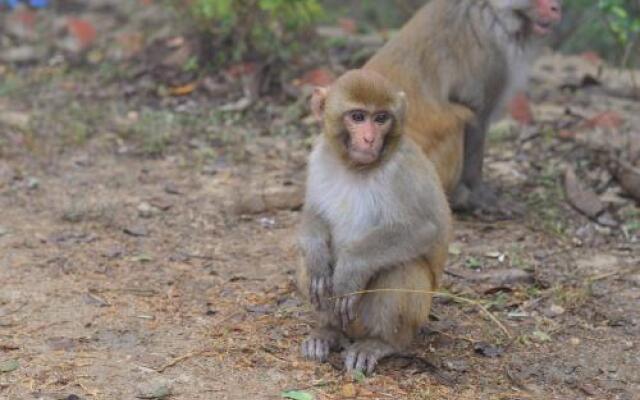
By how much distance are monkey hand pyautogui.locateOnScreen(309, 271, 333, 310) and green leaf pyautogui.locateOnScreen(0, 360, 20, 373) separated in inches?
55.8

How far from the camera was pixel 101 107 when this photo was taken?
30.8 ft

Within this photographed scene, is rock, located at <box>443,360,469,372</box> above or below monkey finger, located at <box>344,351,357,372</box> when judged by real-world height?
below

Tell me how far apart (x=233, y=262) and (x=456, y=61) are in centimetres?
200

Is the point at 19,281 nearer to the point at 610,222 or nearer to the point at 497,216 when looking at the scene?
the point at 497,216

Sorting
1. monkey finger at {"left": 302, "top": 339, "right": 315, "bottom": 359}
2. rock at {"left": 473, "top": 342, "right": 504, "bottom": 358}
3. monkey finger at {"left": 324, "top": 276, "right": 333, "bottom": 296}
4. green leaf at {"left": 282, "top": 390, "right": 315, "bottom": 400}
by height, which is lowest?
rock at {"left": 473, "top": 342, "right": 504, "bottom": 358}

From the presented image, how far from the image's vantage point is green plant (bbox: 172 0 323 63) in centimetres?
934

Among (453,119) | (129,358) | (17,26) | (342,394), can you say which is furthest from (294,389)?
(17,26)

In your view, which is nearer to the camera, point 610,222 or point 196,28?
point 610,222

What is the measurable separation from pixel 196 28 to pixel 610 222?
439 centimetres

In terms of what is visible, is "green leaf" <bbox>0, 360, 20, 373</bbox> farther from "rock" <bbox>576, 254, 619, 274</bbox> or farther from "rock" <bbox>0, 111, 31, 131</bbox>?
"rock" <bbox>0, 111, 31, 131</bbox>

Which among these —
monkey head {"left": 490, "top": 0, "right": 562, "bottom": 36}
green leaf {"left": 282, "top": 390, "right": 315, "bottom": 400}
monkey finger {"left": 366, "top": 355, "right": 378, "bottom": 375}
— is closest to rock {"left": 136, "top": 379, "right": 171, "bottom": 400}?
green leaf {"left": 282, "top": 390, "right": 315, "bottom": 400}

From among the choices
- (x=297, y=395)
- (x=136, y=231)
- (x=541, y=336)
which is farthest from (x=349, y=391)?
(x=136, y=231)

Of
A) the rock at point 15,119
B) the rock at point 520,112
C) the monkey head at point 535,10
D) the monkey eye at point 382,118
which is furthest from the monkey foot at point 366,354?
the rock at point 15,119

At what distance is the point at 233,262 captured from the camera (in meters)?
6.54
